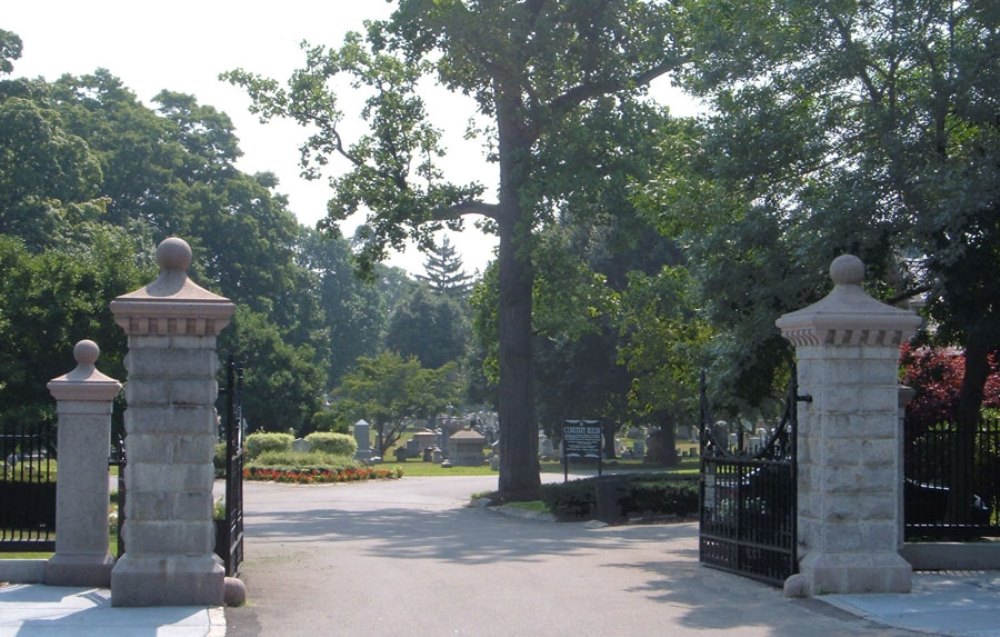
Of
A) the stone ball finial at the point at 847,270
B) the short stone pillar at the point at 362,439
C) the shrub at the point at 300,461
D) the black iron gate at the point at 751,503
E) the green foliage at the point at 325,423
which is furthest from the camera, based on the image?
the short stone pillar at the point at 362,439

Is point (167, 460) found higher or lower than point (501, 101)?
lower

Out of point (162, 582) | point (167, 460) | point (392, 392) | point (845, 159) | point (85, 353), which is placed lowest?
point (162, 582)

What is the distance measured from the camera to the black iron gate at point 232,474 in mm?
12836

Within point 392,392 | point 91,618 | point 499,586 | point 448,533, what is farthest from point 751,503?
point 392,392

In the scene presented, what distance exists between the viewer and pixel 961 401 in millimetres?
17828

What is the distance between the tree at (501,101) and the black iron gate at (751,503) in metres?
13.7

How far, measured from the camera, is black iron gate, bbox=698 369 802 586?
13086 millimetres

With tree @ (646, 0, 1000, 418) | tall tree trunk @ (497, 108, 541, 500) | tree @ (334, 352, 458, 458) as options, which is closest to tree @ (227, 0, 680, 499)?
tall tree trunk @ (497, 108, 541, 500)

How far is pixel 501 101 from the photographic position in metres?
28.7

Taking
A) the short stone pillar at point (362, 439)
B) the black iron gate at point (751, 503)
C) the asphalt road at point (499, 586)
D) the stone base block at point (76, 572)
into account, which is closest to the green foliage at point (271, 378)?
the short stone pillar at point (362, 439)

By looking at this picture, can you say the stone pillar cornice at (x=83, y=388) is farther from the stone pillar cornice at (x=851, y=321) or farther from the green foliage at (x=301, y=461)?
the green foliage at (x=301, y=461)

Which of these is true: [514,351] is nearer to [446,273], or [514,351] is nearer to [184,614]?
[184,614]

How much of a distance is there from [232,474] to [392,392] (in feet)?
149

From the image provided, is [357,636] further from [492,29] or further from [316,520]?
[492,29]
